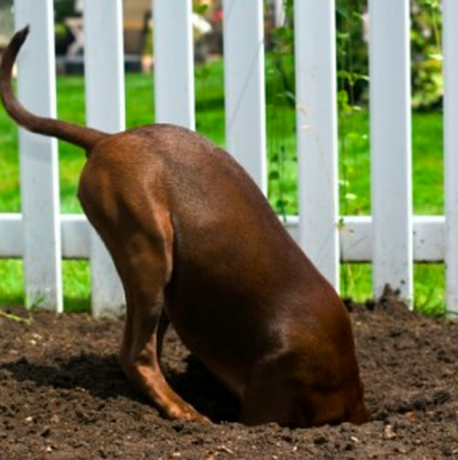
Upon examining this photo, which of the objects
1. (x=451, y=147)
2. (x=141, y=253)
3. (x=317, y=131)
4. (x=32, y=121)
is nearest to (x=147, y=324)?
(x=141, y=253)

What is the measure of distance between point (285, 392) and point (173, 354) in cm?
85

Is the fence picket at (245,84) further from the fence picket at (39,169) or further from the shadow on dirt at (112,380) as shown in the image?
the shadow on dirt at (112,380)

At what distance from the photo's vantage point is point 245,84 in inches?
224

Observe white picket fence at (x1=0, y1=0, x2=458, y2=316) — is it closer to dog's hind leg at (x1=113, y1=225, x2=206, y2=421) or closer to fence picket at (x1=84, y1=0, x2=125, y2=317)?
fence picket at (x1=84, y1=0, x2=125, y2=317)

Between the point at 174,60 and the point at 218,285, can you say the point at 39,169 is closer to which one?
the point at 174,60

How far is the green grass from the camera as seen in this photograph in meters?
6.05

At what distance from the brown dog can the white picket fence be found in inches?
46.1

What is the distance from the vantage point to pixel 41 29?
227 inches

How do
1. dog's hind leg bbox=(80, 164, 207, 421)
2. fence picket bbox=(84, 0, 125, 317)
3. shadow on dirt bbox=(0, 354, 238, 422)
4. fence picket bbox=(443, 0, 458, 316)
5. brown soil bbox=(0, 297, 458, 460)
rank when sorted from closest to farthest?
brown soil bbox=(0, 297, 458, 460)
dog's hind leg bbox=(80, 164, 207, 421)
shadow on dirt bbox=(0, 354, 238, 422)
fence picket bbox=(443, 0, 458, 316)
fence picket bbox=(84, 0, 125, 317)

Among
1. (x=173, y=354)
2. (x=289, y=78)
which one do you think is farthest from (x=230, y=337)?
(x=289, y=78)


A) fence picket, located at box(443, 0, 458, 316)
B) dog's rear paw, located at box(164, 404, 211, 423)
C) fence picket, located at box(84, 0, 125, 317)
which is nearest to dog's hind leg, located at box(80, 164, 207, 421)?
dog's rear paw, located at box(164, 404, 211, 423)

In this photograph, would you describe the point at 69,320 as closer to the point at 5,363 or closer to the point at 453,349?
the point at 5,363

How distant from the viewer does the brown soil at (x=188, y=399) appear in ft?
13.2

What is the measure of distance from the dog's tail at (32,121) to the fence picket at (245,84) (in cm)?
109
